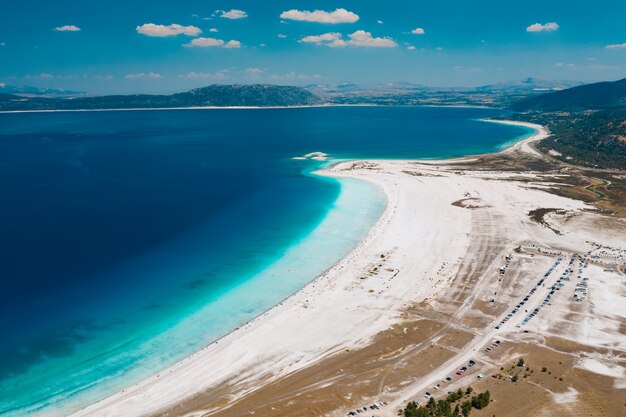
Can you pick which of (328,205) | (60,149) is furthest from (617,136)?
(60,149)

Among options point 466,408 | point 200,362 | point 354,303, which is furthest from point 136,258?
point 466,408

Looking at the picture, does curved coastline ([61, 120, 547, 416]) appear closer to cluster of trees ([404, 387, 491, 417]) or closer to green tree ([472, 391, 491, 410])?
cluster of trees ([404, 387, 491, 417])

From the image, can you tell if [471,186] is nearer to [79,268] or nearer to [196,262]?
[196,262]

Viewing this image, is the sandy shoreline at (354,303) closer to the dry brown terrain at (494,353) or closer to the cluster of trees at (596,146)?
the dry brown terrain at (494,353)

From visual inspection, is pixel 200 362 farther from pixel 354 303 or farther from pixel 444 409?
pixel 444 409

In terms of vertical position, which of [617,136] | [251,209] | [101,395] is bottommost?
[101,395]

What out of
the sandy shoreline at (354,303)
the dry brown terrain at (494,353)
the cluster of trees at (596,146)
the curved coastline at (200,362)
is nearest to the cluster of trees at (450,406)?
the dry brown terrain at (494,353)

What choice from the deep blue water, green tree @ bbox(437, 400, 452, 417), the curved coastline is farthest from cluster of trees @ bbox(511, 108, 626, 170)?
green tree @ bbox(437, 400, 452, 417)
